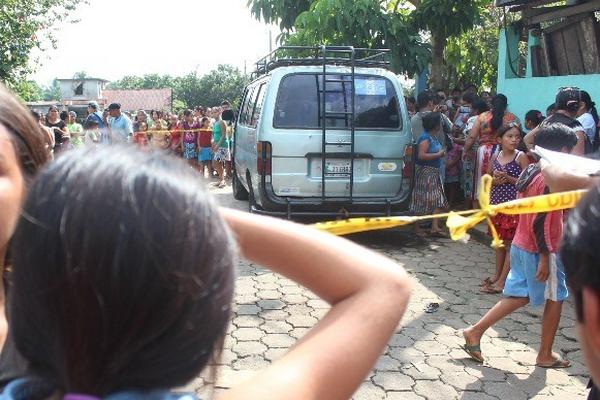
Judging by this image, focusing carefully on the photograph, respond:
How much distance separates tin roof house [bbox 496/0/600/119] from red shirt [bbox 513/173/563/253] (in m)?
4.81

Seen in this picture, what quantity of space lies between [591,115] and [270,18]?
8136 millimetres

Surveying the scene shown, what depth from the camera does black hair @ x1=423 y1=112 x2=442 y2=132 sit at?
7.09m

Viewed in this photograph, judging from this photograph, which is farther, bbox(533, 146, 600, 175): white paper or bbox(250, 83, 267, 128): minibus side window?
bbox(250, 83, 267, 128): minibus side window

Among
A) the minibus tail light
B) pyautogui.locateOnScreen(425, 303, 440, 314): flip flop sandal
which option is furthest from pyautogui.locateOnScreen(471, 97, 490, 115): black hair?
pyautogui.locateOnScreen(425, 303, 440, 314): flip flop sandal

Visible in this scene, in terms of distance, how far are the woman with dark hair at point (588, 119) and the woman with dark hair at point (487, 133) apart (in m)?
0.78

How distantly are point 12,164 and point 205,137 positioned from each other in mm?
12706

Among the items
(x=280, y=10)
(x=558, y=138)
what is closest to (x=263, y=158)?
(x=558, y=138)

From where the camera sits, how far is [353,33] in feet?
35.8

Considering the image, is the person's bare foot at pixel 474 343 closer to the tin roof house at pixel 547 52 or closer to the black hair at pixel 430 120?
the black hair at pixel 430 120

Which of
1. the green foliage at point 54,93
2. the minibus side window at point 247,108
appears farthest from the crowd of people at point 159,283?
the green foliage at point 54,93

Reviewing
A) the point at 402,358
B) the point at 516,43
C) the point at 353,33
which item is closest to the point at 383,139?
the point at 402,358

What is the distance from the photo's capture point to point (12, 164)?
4.36 ft

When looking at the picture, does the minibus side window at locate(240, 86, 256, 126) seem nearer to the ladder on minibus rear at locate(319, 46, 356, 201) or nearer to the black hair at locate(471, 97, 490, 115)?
the ladder on minibus rear at locate(319, 46, 356, 201)

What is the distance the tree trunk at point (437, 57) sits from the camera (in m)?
11.7
